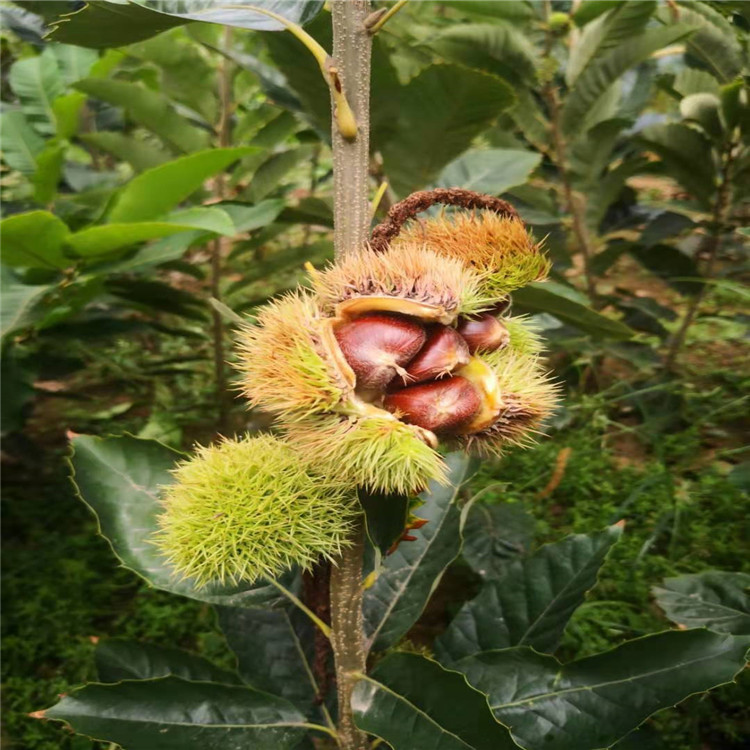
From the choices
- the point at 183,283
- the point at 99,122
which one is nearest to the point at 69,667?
the point at 99,122

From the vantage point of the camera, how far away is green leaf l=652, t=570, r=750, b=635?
1.18 metres

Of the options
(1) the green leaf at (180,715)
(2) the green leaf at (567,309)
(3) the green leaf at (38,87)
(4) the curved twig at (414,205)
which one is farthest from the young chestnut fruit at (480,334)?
(3) the green leaf at (38,87)

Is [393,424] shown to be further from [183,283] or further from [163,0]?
[183,283]

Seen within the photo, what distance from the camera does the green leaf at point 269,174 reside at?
1.93 m

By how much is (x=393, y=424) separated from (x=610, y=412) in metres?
1.79

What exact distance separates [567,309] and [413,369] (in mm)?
632

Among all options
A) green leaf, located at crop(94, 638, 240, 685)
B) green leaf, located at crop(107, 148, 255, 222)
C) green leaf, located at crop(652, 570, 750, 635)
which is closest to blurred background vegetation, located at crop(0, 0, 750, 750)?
green leaf, located at crop(107, 148, 255, 222)

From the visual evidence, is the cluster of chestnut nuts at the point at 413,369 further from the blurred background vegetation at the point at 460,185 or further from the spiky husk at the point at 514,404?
the blurred background vegetation at the point at 460,185

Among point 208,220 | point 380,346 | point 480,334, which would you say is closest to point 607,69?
point 208,220

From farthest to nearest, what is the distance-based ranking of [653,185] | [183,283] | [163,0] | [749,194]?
[653,185] → [183,283] → [749,194] → [163,0]

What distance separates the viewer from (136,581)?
6.26 feet

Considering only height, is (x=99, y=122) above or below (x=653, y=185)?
above

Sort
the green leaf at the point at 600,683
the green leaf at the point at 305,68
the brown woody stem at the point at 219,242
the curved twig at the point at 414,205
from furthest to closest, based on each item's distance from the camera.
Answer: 1. the brown woody stem at the point at 219,242
2. the green leaf at the point at 305,68
3. the green leaf at the point at 600,683
4. the curved twig at the point at 414,205

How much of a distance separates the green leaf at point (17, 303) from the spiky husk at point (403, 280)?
941 mm
